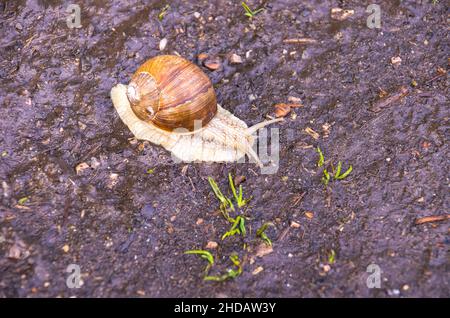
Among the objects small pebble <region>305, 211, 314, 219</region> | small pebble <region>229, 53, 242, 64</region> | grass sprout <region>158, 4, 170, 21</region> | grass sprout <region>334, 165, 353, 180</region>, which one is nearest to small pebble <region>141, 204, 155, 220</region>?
small pebble <region>305, 211, 314, 219</region>

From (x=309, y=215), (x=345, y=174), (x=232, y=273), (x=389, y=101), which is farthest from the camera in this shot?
(x=389, y=101)

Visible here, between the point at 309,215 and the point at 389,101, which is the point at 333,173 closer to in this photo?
the point at 309,215

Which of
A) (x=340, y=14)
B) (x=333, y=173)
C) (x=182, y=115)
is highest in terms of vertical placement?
(x=340, y=14)

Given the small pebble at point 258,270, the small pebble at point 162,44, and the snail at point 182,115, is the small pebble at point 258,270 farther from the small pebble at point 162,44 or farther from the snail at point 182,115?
the small pebble at point 162,44

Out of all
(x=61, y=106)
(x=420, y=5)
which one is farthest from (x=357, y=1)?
(x=61, y=106)

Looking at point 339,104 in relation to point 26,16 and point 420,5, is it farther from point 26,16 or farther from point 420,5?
point 26,16

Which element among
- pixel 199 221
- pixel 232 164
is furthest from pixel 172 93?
pixel 199 221

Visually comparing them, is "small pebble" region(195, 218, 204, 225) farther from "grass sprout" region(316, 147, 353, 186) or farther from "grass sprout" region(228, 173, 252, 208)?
"grass sprout" region(316, 147, 353, 186)
